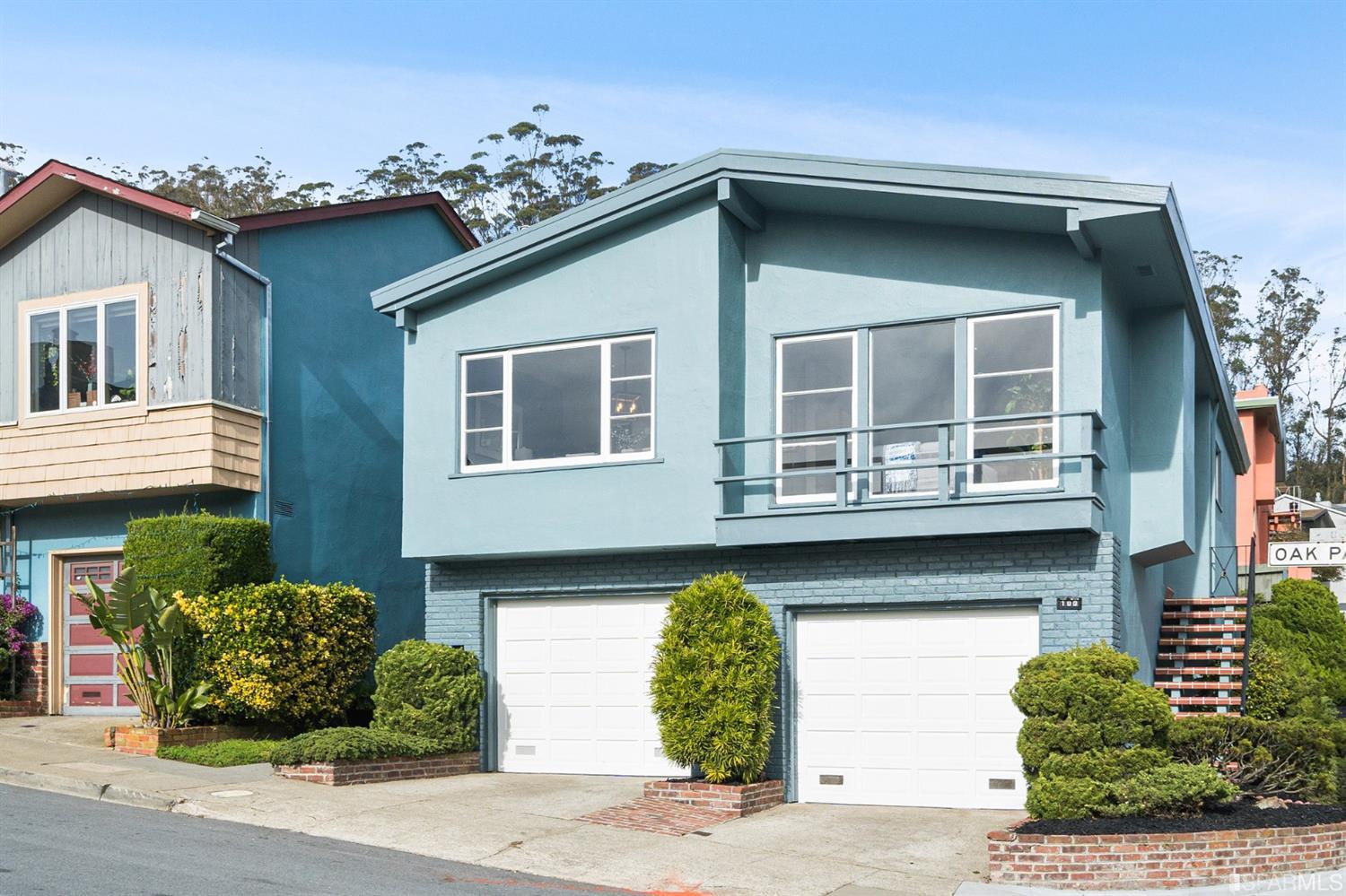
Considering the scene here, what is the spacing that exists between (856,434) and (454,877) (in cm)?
670

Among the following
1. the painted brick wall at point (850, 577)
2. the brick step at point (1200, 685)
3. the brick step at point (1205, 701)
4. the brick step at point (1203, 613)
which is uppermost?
the painted brick wall at point (850, 577)

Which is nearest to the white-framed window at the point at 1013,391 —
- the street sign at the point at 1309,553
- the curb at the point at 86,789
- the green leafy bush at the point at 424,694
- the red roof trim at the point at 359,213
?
the street sign at the point at 1309,553

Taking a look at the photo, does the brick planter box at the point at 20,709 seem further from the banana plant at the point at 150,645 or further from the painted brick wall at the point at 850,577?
the painted brick wall at the point at 850,577

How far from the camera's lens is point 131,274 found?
19375 mm

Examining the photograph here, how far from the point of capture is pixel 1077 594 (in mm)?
14133

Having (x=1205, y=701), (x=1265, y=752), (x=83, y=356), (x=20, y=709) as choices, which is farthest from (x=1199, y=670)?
(x=20, y=709)

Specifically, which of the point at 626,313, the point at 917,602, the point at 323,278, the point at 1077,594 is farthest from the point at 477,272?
the point at 1077,594

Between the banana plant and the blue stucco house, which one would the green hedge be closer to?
the banana plant

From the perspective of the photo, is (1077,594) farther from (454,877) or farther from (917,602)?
(454,877)

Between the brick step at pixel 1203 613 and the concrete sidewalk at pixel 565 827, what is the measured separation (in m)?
5.96

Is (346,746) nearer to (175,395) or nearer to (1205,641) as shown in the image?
(175,395)

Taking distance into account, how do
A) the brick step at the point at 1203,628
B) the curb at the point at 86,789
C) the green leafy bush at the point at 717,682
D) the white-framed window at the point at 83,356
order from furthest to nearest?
the white-framed window at the point at 83,356
the brick step at the point at 1203,628
the green leafy bush at the point at 717,682
the curb at the point at 86,789

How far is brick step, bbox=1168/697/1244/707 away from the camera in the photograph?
50.9 feet

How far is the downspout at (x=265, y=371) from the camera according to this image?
18.8 m
